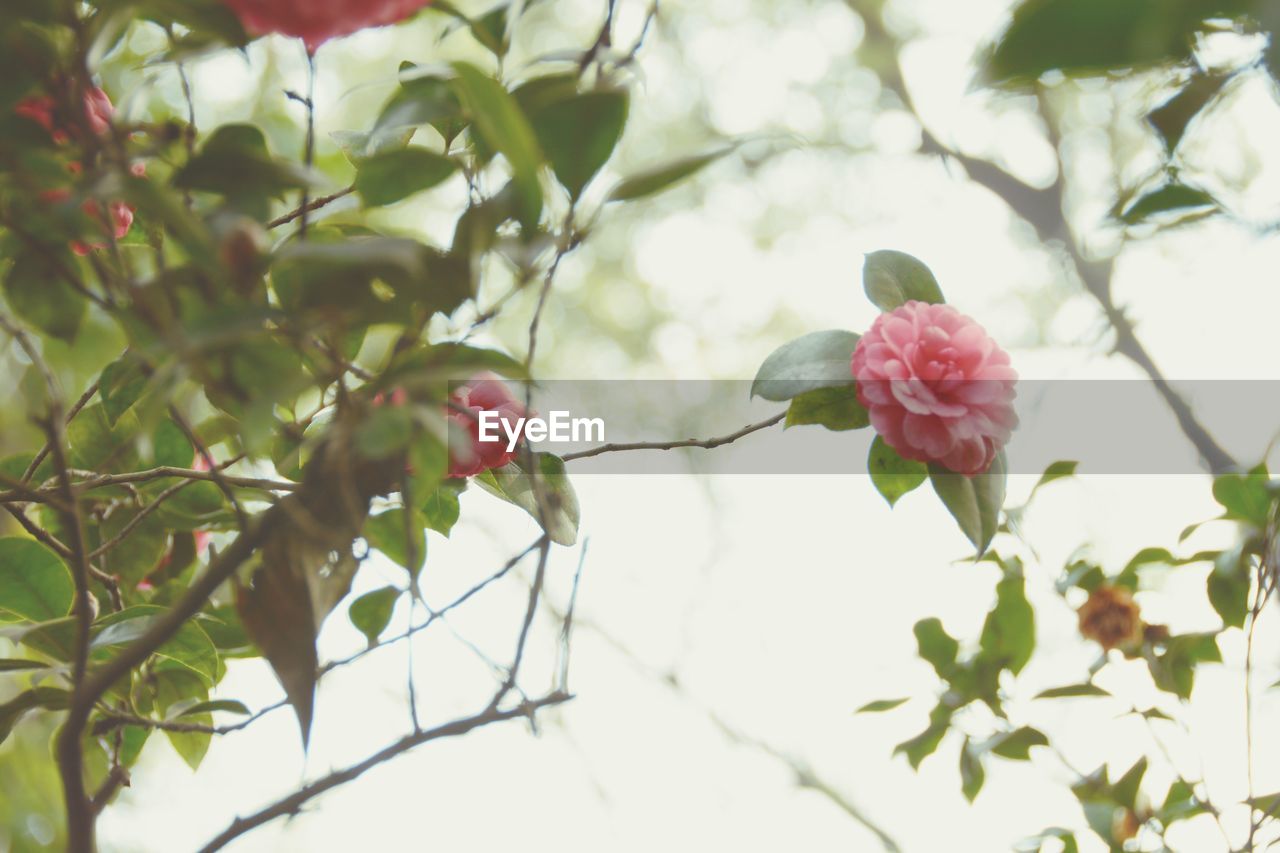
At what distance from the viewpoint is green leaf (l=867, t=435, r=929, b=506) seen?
0.66 m

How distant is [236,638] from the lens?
2.18 feet

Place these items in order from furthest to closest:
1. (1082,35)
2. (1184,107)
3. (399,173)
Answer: (399,173)
(1184,107)
(1082,35)

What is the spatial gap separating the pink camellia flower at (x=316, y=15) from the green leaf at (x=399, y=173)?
56 millimetres

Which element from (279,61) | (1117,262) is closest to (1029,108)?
(1117,262)

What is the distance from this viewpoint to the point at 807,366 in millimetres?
640

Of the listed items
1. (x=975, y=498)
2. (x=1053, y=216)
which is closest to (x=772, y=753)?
(x=1053, y=216)

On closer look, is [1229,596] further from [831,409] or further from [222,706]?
[222,706]

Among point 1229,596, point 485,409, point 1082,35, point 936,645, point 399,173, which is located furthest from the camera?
point 936,645

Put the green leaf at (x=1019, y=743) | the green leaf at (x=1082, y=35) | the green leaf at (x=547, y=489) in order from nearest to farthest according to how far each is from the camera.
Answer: the green leaf at (x=1082, y=35)
the green leaf at (x=547, y=489)
the green leaf at (x=1019, y=743)

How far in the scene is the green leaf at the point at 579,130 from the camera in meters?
0.41

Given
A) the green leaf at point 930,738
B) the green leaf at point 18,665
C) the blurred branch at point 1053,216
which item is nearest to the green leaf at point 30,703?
the green leaf at point 18,665

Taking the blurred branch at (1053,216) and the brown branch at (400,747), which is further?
the blurred branch at (1053,216)

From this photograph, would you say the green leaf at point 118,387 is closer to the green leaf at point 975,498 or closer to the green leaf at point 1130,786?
the green leaf at point 975,498

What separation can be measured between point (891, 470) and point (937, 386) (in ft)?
0.24
